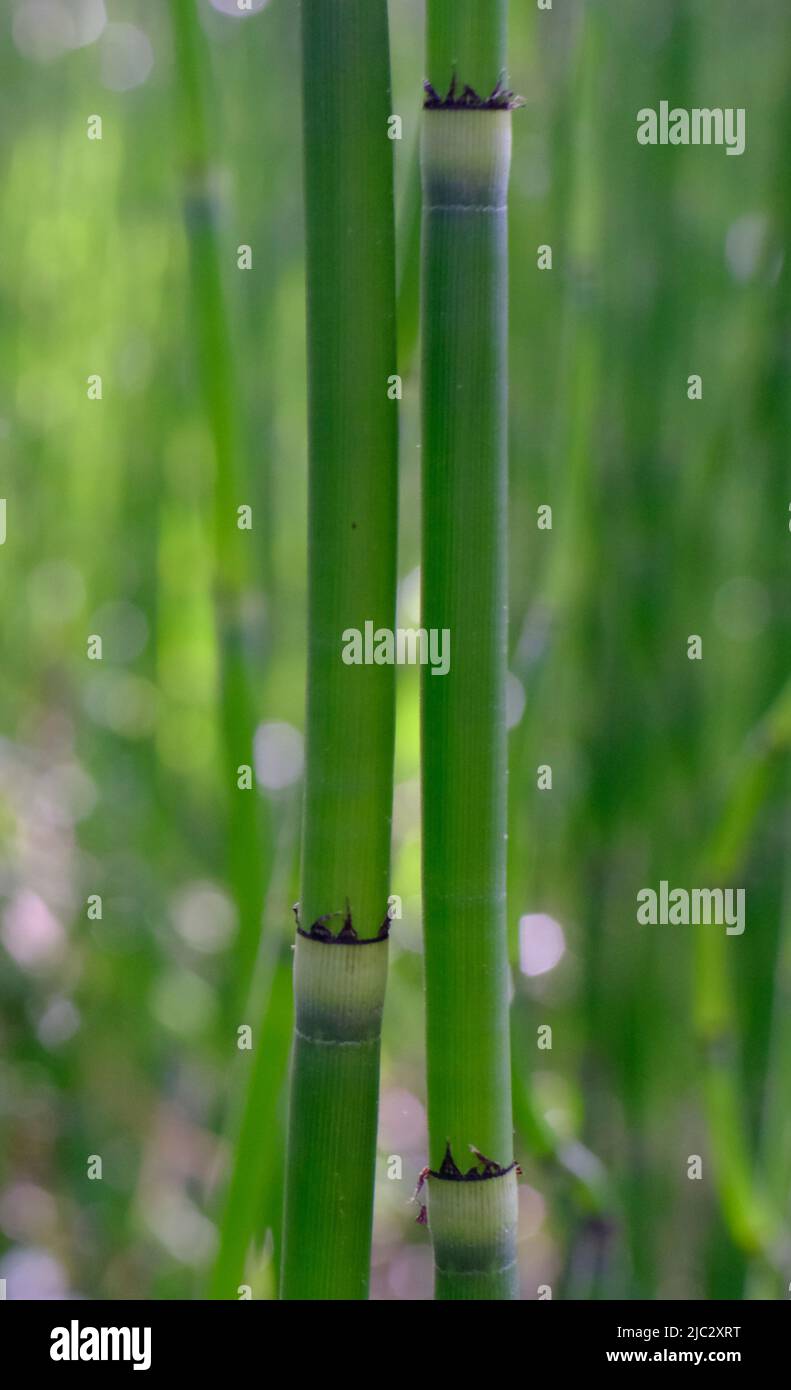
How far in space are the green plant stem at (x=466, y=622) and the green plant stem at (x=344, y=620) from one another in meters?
0.01

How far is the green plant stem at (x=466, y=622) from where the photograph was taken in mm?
281

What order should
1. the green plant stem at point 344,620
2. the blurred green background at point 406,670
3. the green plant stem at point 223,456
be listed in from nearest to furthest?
the green plant stem at point 344,620, the green plant stem at point 223,456, the blurred green background at point 406,670

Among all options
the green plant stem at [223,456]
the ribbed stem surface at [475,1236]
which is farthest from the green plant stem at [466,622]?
the green plant stem at [223,456]

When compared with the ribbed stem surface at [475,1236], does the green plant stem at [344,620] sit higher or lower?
higher

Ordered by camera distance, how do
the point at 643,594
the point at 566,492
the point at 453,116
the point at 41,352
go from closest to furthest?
1. the point at 453,116
2. the point at 566,492
3. the point at 643,594
4. the point at 41,352

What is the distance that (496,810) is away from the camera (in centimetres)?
30

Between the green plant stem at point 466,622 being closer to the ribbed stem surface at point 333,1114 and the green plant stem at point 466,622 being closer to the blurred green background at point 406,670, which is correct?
the ribbed stem surface at point 333,1114

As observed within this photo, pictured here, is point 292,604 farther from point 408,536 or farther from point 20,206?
point 20,206

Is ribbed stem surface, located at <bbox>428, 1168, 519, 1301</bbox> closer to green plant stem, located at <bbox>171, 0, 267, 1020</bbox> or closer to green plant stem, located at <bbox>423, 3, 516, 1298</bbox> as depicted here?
green plant stem, located at <bbox>423, 3, 516, 1298</bbox>

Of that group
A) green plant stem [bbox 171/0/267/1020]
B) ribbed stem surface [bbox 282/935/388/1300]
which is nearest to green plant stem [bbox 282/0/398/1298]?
ribbed stem surface [bbox 282/935/388/1300]

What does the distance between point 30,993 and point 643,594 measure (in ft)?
1.66

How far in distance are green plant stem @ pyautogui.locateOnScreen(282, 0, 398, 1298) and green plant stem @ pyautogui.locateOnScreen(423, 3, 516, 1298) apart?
0.03ft

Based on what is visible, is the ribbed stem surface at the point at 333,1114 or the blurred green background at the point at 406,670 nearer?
the ribbed stem surface at the point at 333,1114
